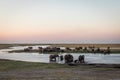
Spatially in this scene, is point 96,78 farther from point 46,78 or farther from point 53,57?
point 53,57

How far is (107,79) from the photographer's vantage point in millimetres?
22047

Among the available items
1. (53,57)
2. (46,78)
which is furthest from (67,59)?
(46,78)

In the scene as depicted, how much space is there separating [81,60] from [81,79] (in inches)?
770

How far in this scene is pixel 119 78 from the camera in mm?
22453

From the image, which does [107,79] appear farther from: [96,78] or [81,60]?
[81,60]

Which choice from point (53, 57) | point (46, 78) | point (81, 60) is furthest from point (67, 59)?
point (46, 78)

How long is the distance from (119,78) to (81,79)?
2.98 m

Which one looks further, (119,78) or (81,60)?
(81,60)

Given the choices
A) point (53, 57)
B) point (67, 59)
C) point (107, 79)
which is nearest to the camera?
point (107, 79)

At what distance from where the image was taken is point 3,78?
2339 cm

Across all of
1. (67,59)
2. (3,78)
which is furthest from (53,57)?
(3,78)

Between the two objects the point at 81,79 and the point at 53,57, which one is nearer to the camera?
the point at 81,79

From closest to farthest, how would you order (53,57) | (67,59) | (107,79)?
(107,79) < (67,59) < (53,57)

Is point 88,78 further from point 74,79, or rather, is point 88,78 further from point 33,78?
point 33,78
